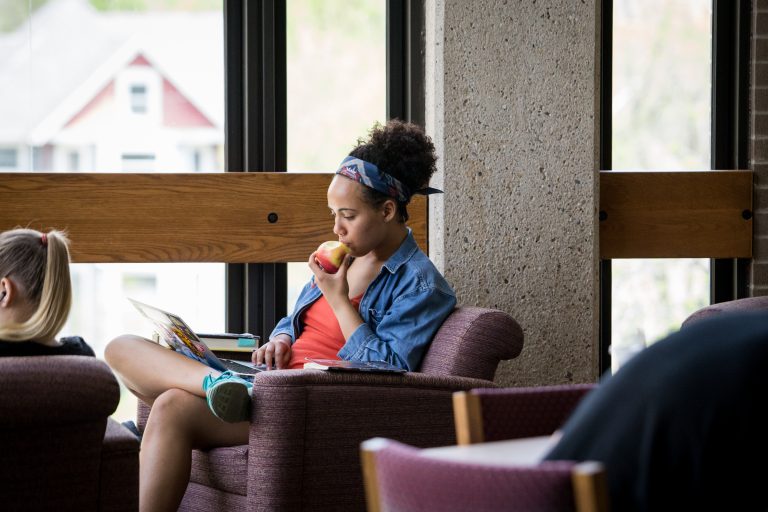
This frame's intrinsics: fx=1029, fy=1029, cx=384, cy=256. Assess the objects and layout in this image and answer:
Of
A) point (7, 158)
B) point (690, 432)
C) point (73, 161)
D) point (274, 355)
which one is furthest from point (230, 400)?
point (7, 158)

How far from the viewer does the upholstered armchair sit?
1.97 m

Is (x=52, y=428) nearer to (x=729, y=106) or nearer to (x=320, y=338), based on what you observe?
(x=320, y=338)

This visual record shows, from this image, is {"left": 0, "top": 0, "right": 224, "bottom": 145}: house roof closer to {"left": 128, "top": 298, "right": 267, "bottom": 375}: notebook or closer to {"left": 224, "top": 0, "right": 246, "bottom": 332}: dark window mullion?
{"left": 224, "top": 0, "right": 246, "bottom": 332}: dark window mullion

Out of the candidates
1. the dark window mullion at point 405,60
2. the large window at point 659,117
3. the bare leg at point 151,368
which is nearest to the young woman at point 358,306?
the bare leg at point 151,368

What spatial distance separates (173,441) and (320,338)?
675 millimetres

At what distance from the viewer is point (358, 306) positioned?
10.5 ft

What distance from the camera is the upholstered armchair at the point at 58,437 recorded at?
1.97m

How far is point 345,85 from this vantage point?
13.4 ft

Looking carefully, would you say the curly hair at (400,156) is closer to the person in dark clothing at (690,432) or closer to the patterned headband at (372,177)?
the patterned headband at (372,177)

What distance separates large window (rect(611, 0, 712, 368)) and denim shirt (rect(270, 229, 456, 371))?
54.2 inches

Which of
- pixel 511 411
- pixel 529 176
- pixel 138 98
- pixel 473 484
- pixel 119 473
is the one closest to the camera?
pixel 473 484

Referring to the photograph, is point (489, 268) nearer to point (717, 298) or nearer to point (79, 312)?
Result: point (717, 298)

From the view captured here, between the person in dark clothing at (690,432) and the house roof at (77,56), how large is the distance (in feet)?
9.61

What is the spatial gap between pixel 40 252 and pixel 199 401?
1.95 ft
